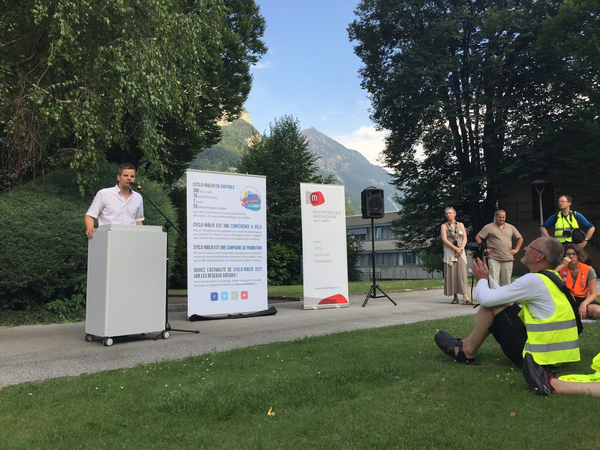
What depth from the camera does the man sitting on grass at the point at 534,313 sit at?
3.68 metres

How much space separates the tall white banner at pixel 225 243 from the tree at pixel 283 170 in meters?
21.4

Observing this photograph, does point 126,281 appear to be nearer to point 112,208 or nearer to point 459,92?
point 112,208

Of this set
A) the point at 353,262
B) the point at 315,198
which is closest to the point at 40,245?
the point at 315,198

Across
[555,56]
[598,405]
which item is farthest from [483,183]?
[598,405]

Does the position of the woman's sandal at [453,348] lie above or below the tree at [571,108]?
below

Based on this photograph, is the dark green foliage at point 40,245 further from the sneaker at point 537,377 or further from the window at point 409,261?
the window at point 409,261

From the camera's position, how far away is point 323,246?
34.2 feet

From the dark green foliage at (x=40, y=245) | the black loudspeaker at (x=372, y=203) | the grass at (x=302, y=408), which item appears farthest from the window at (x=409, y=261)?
the grass at (x=302, y=408)

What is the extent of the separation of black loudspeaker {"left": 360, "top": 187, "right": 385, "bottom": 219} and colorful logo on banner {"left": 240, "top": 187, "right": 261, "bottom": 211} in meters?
2.82

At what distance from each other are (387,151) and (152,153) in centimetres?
2001

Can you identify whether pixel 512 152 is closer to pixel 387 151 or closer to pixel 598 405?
pixel 387 151

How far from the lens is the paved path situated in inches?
188

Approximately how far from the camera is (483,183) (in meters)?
25.3

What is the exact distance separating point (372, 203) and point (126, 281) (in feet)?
21.4
